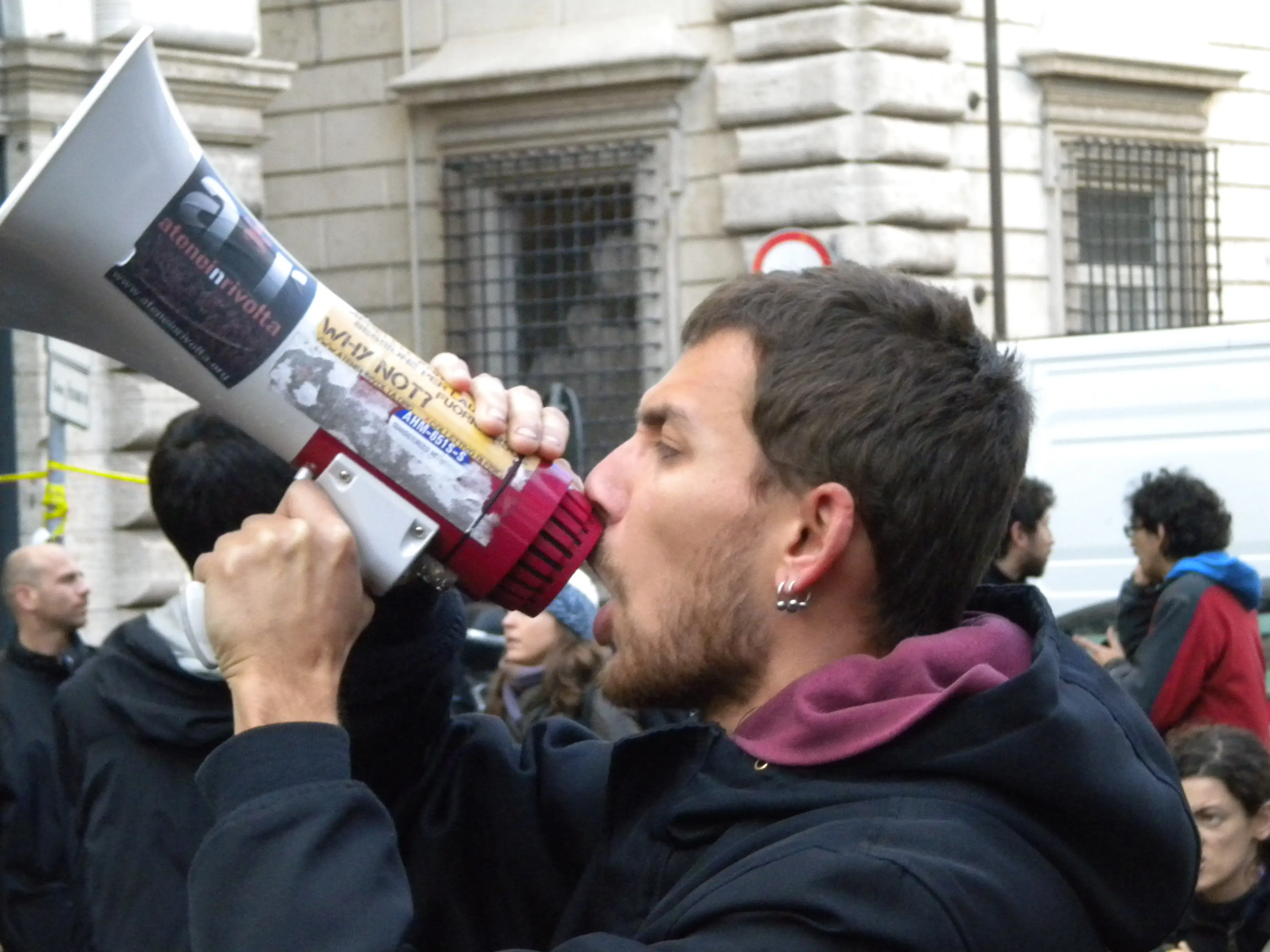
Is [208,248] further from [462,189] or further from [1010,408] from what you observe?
[462,189]

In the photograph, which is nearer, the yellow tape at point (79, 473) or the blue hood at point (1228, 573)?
the blue hood at point (1228, 573)

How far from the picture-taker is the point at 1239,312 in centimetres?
1305

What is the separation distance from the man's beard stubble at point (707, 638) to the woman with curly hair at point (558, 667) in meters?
2.96

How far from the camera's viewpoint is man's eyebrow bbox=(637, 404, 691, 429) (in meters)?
1.81

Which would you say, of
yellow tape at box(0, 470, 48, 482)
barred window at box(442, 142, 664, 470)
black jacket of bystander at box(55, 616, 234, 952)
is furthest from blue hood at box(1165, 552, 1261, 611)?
barred window at box(442, 142, 664, 470)

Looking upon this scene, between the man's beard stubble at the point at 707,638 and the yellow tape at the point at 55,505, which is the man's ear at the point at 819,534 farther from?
the yellow tape at the point at 55,505

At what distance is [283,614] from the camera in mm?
1771

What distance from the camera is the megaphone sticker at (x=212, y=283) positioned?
1.92 metres

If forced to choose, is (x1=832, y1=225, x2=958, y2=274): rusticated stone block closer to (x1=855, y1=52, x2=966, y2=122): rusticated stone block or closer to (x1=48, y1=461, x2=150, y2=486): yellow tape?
(x1=855, y1=52, x2=966, y2=122): rusticated stone block

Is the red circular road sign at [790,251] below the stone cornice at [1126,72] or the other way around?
below

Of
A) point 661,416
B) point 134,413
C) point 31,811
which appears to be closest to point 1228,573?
point 31,811

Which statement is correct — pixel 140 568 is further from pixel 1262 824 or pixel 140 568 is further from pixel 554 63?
pixel 1262 824

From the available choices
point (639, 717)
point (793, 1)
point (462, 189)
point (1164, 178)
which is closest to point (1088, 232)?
point (1164, 178)

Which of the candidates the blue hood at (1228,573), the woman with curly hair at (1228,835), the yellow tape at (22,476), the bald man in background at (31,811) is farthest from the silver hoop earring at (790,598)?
the yellow tape at (22,476)
